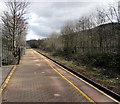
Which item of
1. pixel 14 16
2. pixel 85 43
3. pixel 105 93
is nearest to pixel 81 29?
pixel 85 43

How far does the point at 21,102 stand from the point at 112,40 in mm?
16219

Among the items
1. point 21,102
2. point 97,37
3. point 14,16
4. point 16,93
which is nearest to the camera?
point 21,102

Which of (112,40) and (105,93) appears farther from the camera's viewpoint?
(112,40)

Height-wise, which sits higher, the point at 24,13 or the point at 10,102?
the point at 24,13

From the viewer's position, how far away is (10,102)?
6164 mm

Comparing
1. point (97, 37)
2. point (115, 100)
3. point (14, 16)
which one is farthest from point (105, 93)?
point (14, 16)

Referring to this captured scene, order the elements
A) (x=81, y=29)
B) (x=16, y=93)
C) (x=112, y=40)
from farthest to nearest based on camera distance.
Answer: (x=81, y=29)
(x=112, y=40)
(x=16, y=93)

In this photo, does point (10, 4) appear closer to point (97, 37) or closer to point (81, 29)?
point (81, 29)

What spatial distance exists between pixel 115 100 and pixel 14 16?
26.2 m

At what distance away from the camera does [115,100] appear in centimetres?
651

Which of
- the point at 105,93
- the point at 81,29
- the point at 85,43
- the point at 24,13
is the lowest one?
the point at 105,93

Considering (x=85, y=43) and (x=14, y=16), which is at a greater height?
(x=14, y=16)

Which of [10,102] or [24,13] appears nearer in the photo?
[10,102]

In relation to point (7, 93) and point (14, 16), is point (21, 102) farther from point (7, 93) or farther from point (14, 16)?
point (14, 16)
